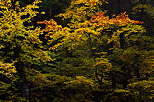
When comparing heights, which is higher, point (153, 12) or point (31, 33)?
point (153, 12)

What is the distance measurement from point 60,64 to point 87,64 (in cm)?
224

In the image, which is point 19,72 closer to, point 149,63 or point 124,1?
point 149,63

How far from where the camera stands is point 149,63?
10.8 meters

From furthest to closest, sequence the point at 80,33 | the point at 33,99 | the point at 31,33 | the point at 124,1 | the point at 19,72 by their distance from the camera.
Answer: the point at 124,1, the point at 33,99, the point at 80,33, the point at 19,72, the point at 31,33

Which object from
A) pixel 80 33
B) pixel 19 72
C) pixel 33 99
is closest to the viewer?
pixel 19 72

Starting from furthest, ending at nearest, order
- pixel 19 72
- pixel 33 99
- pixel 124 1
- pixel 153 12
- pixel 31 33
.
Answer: pixel 124 1 → pixel 153 12 → pixel 33 99 → pixel 19 72 → pixel 31 33

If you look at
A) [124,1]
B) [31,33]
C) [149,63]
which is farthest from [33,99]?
[124,1]

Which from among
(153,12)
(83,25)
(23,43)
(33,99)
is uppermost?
(153,12)

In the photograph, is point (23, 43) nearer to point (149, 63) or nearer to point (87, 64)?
point (87, 64)

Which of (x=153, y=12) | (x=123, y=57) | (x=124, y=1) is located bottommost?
(x=123, y=57)

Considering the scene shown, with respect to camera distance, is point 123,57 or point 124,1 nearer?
point 123,57

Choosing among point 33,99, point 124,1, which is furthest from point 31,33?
point 124,1

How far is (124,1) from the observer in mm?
26750

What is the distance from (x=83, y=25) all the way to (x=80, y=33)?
0.66 metres
